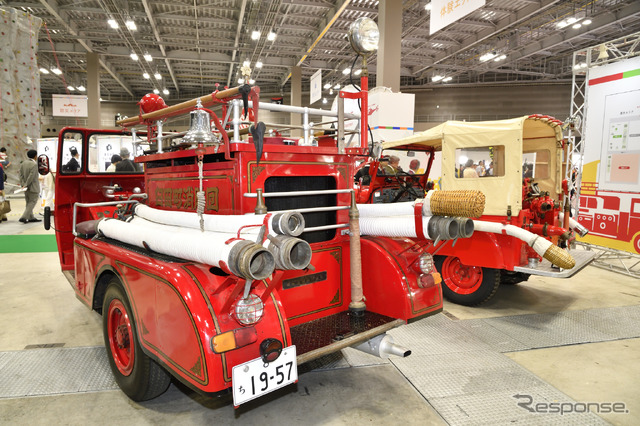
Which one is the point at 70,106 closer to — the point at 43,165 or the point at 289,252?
the point at 43,165

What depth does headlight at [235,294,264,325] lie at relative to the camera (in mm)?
1921

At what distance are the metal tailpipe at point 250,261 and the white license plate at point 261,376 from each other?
0.49m

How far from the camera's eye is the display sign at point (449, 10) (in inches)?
209

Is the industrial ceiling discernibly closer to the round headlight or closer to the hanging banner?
the hanging banner

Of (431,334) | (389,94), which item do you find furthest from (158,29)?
(431,334)

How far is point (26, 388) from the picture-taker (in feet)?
8.79

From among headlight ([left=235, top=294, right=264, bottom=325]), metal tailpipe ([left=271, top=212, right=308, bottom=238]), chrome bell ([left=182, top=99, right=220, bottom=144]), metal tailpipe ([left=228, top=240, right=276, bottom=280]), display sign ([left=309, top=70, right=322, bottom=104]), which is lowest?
headlight ([left=235, top=294, right=264, bottom=325])

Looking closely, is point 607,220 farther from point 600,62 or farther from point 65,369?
point 65,369

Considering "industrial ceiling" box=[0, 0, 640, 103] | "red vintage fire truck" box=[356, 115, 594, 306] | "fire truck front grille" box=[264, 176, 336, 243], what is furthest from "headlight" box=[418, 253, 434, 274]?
"industrial ceiling" box=[0, 0, 640, 103]

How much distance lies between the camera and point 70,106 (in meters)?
17.2

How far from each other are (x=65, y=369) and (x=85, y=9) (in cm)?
1321

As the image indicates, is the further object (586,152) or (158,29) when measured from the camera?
(158,29)

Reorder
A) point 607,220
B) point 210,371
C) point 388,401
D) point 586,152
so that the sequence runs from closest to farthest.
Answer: point 210,371 < point 388,401 < point 607,220 < point 586,152

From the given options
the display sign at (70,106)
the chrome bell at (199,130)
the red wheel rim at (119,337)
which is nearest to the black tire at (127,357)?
the red wheel rim at (119,337)
